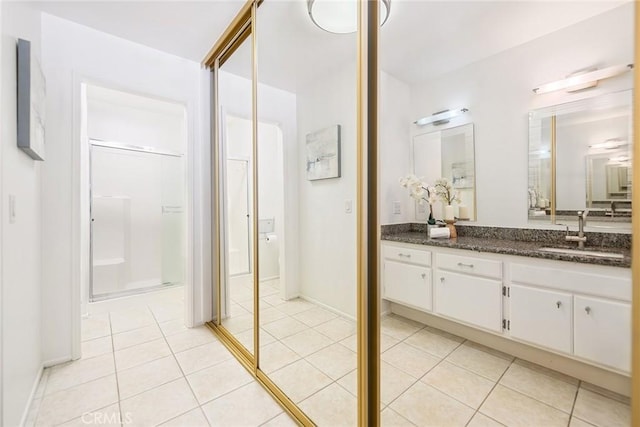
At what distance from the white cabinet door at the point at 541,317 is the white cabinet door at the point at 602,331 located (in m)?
0.06

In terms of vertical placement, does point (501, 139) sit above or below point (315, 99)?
below

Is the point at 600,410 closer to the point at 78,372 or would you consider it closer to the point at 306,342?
the point at 306,342

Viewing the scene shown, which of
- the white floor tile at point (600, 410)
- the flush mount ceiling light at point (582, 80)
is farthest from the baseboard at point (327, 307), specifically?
the flush mount ceiling light at point (582, 80)

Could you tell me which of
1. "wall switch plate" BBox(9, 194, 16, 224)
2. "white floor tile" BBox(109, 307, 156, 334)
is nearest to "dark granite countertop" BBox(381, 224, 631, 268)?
"wall switch plate" BBox(9, 194, 16, 224)

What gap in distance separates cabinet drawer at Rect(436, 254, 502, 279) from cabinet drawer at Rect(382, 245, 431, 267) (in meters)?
0.08

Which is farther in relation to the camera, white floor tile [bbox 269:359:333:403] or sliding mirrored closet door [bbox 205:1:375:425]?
white floor tile [bbox 269:359:333:403]

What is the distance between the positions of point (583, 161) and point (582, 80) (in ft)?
1.03

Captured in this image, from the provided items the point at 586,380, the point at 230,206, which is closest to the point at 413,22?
the point at 586,380

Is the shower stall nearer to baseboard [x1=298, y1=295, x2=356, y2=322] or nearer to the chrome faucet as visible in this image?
baseboard [x1=298, y1=295, x2=356, y2=322]

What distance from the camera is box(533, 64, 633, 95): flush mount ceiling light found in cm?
86

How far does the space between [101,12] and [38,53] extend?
505mm

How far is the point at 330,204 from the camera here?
5.06ft

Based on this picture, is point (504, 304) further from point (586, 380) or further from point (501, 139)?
point (501, 139)

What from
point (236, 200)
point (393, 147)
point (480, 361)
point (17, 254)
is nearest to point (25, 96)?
point (17, 254)
